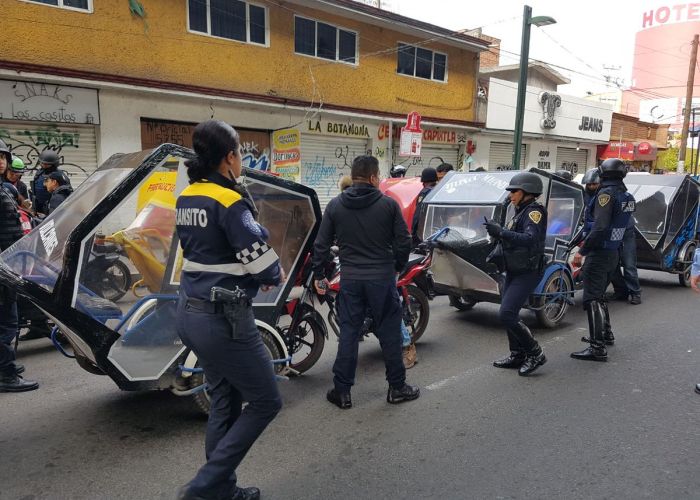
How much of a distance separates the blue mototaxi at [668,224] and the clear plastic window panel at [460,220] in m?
3.53

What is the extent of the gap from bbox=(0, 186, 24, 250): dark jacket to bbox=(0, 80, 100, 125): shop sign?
645 centimetres

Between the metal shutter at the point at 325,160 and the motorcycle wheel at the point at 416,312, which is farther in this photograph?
the metal shutter at the point at 325,160

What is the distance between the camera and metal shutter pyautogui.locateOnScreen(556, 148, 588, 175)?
79.7 ft

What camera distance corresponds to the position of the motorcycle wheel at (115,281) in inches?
153

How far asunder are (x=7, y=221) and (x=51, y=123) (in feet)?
22.6

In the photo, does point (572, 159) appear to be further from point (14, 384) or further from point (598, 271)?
point (14, 384)

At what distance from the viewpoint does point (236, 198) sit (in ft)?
7.57

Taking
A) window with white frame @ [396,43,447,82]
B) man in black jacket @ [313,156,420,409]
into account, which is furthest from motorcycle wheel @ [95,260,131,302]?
window with white frame @ [396,43,447,82]

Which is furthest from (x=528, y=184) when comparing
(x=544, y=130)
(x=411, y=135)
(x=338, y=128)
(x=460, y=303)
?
(x=544, y=130)

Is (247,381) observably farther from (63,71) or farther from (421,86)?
(421,86)

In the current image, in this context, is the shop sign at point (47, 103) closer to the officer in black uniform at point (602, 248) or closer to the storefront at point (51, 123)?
the storefront at point (51, 123)

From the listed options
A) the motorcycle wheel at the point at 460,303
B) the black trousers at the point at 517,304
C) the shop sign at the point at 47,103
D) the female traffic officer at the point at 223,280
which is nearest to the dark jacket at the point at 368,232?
the black trousers at the point at 517,304

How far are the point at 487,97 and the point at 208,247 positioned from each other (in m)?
18.4

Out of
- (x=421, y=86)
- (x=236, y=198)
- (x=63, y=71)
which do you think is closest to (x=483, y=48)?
(x=421, y=86)
